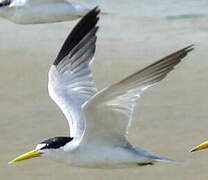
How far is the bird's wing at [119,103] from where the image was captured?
612cm

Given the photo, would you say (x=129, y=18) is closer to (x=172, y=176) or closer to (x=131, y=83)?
(x=172, y=176)

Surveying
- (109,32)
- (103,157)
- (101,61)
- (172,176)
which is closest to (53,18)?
(101,61)

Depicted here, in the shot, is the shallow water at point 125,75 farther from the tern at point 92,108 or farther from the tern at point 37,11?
the tern at point 92,108

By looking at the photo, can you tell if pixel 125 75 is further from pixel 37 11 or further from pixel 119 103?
pixel 119 103

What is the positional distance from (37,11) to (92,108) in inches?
158

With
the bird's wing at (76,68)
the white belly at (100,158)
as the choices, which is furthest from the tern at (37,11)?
the white belly at (100,158)

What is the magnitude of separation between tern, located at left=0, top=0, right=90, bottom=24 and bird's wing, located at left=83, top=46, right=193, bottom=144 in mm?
3443

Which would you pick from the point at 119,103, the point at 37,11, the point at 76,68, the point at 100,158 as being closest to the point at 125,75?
the point at 37,11

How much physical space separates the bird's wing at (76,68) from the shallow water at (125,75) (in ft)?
2.57

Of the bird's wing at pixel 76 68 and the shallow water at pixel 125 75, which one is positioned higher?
the bird's wing at pixel 76 68

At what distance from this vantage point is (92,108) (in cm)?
627

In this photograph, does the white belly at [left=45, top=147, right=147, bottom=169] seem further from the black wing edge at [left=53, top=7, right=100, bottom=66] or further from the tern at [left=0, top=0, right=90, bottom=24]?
the tern at [left=0, top=0, right=90, bottom=24]

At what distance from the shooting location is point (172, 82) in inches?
391

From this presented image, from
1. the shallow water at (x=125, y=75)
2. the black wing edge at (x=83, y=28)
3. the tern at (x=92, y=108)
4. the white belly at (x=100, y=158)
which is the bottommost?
the shallow water at (x=125, y=75)
